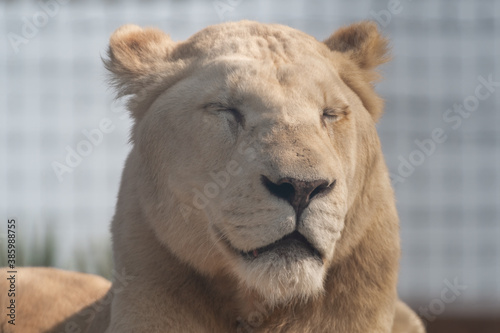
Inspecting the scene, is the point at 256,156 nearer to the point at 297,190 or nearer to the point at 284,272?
the point at 297,190

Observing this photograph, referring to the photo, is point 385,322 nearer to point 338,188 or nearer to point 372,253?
point 372,253

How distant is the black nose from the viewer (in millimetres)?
2029

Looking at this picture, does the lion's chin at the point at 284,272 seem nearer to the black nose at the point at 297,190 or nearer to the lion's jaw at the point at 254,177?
the lion's jaw at the point at 254,177

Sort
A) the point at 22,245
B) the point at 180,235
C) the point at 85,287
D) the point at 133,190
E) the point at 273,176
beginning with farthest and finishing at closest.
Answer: the point at 22,245
the point at 85,287
the point at 133,190
the point at 180,235
the point at 273,176

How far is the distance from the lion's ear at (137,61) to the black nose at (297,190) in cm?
84

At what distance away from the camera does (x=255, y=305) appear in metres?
2.42

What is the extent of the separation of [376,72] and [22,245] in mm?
3057

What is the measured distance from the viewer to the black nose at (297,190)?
203cm

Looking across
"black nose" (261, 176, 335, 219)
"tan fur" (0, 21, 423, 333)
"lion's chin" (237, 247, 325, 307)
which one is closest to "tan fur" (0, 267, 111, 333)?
"tan fur" (0, 21, 423, 333)

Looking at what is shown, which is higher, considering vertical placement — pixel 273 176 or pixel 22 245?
pixel 273 176

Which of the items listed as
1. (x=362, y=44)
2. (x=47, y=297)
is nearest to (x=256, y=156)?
(x=362, y=44)

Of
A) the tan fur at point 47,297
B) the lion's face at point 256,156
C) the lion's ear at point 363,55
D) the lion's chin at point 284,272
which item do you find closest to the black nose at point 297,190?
the lion's face at point 256,156

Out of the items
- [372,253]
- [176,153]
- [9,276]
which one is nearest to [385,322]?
[372,253]

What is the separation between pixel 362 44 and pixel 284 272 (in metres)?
1.20
